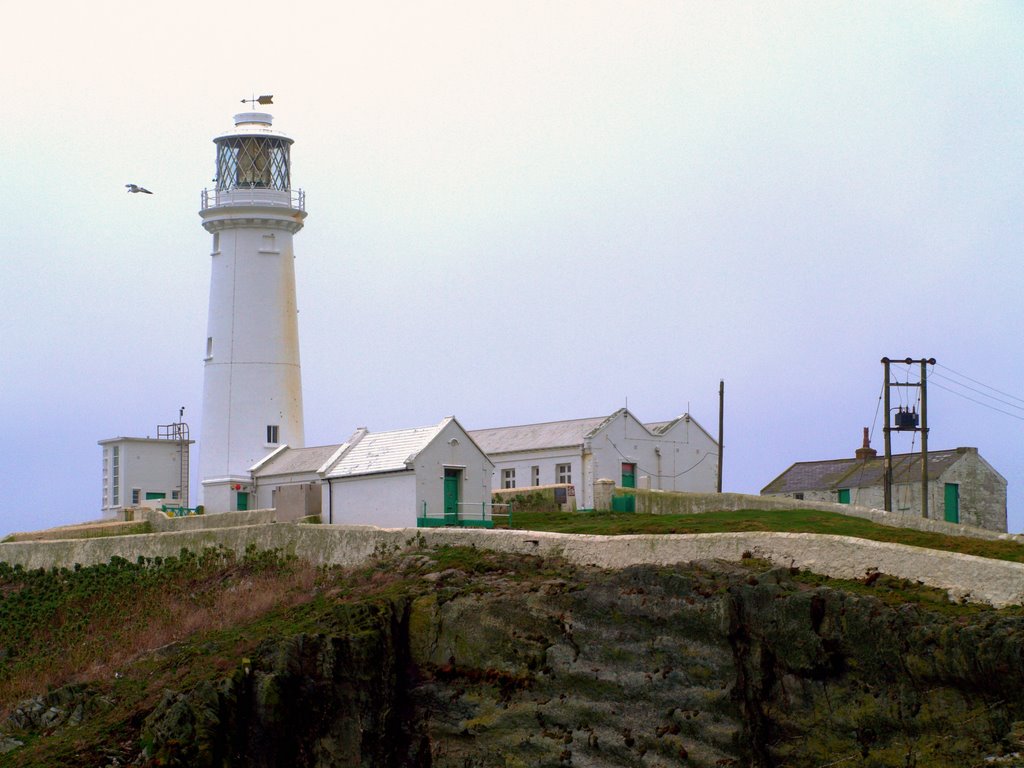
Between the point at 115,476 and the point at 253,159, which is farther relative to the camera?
the point at 115,476

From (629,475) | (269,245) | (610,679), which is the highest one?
(269,245)

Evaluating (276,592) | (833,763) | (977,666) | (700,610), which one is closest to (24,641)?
(276,592)

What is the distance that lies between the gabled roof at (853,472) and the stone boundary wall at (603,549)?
20.5 m

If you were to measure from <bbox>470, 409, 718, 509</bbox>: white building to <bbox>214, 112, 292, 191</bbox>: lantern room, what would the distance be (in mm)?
10309

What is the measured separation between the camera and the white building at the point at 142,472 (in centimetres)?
5053

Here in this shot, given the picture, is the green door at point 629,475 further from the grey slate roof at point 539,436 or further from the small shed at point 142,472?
the small shed at point 142,472

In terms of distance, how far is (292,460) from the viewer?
4459 cm

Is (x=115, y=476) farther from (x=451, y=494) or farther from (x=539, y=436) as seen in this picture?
(x=451, y=494)

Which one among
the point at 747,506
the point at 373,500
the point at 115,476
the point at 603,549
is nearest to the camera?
the point at 603,549

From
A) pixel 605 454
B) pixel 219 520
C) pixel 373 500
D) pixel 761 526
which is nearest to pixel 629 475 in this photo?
pixel 605 454

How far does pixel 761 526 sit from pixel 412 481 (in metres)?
8.58

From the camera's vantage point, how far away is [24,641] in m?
36.1

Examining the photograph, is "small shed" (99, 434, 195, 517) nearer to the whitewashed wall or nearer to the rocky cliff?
the whitewashed wall

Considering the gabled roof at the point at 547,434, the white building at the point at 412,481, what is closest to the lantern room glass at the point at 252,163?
the gabled roof at the point at 547,434
